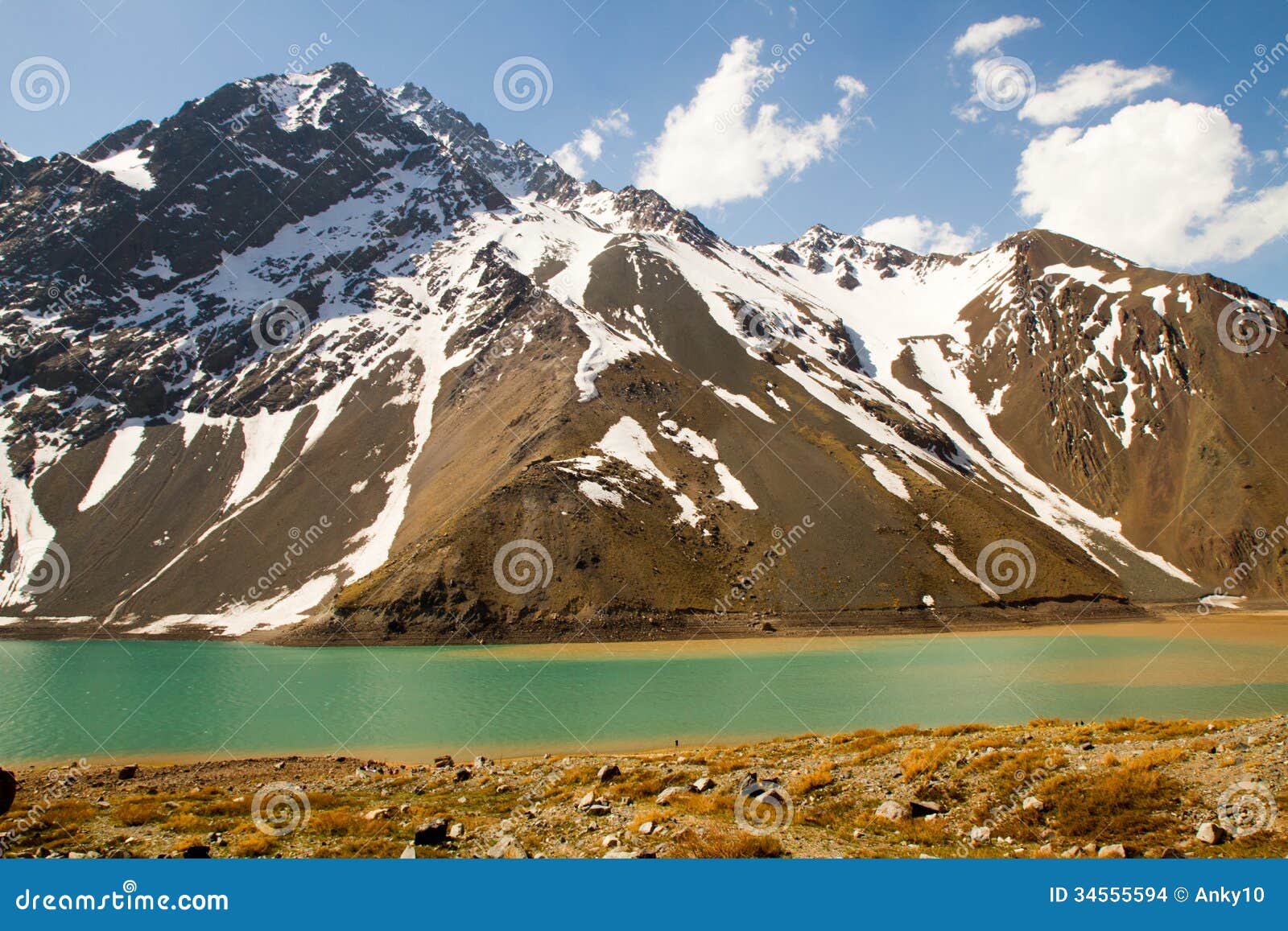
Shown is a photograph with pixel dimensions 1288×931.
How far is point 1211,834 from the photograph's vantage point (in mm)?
12883

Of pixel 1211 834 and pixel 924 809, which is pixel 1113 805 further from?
pixel 924 809

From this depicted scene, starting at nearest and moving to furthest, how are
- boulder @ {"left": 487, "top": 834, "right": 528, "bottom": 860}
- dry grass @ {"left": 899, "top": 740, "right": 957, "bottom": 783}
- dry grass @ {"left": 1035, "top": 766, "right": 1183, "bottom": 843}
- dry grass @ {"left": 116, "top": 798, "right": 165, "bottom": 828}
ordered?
dry grass @ {"left": 1035, "top": 766, "right": 1183, "bottom": 843}
boulder @ {"left": 487, "top": 834, "right": 528, "bottom": 860}
dry grass @ {"left": 899, "top": 740, "right": 957, "bottom": 783}
dry grass @ {"left": 116, "top": 798, "right": 165, "bottom": 828}

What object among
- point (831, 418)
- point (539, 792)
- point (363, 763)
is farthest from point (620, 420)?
point (539, 792)

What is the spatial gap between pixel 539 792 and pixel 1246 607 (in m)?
162

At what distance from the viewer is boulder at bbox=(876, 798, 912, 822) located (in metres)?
16.4

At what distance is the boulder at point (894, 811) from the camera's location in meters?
16.4

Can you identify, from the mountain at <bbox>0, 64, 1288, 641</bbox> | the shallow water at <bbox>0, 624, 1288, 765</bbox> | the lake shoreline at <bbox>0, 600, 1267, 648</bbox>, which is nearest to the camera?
the shallow water at <bbox>0, 624, 1288, 765</bbox>

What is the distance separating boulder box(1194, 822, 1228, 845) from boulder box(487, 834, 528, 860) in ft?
44.5

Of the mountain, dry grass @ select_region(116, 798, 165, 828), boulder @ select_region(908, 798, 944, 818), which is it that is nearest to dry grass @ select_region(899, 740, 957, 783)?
boulder @ select_region(908, 798, 944, 818)

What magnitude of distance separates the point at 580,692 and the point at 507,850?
141 ft

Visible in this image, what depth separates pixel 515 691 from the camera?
57094mm

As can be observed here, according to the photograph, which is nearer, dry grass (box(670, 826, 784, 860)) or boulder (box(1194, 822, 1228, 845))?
boulder (box(1194, 822, 1228, 845))

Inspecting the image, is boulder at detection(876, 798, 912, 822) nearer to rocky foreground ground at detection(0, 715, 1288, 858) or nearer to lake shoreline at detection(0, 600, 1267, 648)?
rocky foreground ground at detection(0, 715, 1288, 858)

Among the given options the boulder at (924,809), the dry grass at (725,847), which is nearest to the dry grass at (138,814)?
the dry grass at (725,847)
